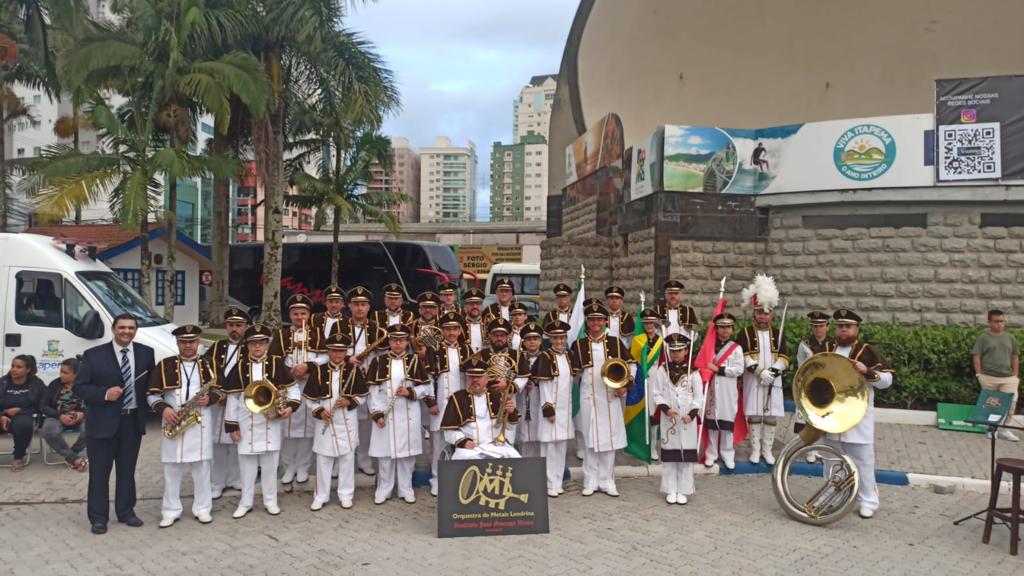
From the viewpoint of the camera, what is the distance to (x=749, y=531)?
6504mm

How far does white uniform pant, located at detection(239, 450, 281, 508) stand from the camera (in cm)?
687

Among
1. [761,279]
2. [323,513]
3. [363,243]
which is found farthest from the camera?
[363,243]

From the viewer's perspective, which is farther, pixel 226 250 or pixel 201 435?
pixel 226 250

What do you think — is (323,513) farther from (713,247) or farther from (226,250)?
(226,250)

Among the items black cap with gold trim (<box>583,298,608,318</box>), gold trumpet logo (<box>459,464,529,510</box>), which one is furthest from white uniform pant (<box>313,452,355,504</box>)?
black cap with gold trim (<box>583,298,608,318</box>)

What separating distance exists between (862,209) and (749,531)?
8.12 m

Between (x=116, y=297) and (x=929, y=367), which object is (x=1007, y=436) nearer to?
(x=929, y=367)

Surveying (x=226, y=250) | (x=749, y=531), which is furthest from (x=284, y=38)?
(x=749, y=531)

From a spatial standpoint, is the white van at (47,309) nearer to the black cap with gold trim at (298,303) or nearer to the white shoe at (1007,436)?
the black cap with gold trim at (298,303)

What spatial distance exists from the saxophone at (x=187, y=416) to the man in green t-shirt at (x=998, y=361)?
9951 millimetres

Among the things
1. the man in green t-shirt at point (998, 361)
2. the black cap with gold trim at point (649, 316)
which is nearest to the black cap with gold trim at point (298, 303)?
the black cap with gold trim at point (649, 316)

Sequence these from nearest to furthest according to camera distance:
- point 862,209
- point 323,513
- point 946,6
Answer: point 323,513 → point 862,209 → point 946,6

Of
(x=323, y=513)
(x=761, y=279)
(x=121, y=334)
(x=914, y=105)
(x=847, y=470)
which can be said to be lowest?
(x=323, y=513)

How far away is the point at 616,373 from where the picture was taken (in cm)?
745
